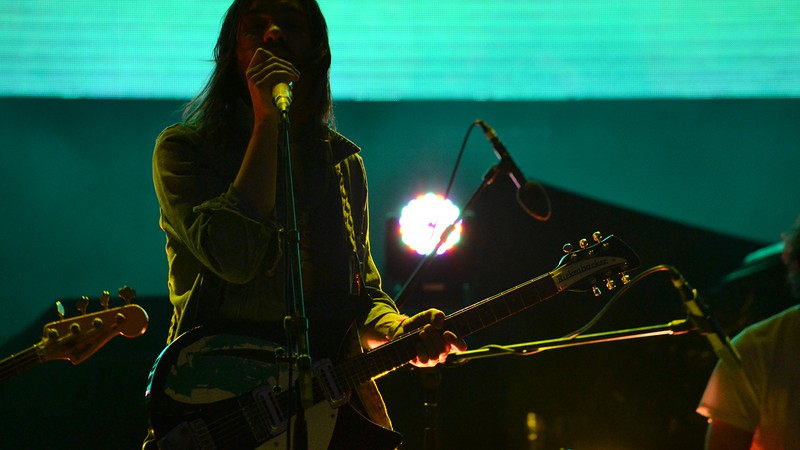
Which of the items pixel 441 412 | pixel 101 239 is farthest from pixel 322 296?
pixel 101 239

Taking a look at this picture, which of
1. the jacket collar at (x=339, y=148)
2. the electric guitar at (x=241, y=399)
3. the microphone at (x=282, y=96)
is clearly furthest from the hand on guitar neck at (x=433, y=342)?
the microphone at (x=282, y=96)

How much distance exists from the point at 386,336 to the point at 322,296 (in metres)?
0.21

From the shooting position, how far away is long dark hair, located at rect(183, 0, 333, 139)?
205cm

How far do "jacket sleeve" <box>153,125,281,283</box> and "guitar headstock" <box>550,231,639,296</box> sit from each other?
0.76 metres

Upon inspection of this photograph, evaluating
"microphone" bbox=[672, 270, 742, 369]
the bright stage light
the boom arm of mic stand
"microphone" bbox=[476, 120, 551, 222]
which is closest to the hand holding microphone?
the boom arm of mic stand

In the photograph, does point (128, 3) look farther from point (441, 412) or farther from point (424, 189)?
point (441, 412)

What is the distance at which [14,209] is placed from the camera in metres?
4.51

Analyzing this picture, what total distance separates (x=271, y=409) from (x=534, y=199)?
1317mm

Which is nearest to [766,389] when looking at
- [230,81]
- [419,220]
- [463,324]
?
[463,324]

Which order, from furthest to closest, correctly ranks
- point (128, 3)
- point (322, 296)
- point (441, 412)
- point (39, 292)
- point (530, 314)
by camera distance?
1. point (39, 292)
2. point (128, 3)
3. point (530, 314)
4. point (441, 412)
5. point (322, 296)

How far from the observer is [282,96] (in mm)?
1511

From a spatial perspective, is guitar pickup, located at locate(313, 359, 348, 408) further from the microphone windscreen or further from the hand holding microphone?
the microphone windscreen

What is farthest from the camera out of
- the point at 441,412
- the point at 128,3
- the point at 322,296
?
the point at 128,3

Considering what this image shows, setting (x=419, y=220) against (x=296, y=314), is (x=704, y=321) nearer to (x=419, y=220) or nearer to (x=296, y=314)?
(x=296, y=314)
